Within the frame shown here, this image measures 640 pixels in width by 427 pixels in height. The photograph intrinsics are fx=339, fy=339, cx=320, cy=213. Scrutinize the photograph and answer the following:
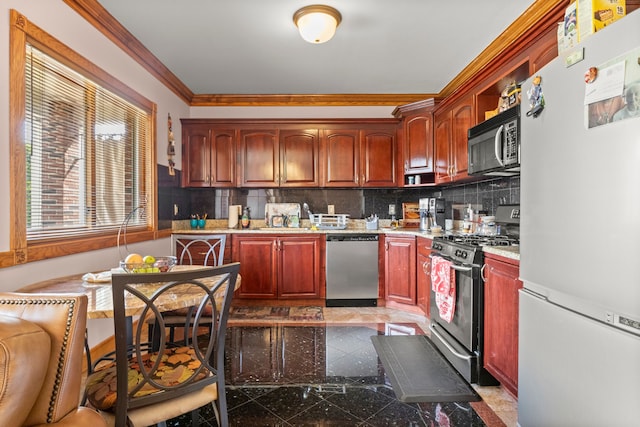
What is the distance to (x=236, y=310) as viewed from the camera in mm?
3711

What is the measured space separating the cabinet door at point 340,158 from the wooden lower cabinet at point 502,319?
2287 millimetres

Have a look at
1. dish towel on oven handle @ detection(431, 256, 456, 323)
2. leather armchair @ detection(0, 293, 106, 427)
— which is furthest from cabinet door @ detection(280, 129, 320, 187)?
leather armchair @ detection(0, 293, 106, 427)

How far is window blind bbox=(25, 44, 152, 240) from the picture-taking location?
1.99m

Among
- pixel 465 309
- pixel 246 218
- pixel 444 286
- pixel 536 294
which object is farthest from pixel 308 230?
pixel 536 294

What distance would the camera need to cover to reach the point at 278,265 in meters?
3.81

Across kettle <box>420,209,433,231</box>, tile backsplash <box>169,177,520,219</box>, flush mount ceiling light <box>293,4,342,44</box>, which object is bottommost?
kettle <box>420,209,433,231</box>

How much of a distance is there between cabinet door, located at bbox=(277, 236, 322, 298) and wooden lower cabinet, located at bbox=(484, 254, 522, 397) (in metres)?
2.03

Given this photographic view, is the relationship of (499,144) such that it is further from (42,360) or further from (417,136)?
(42,360)

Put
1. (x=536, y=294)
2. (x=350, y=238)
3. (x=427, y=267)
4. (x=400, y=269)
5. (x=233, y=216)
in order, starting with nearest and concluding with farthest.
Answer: (x=536, y=294)
(x=427, y=267)
(x=400, y=269)
(x=350, y=238)
(x=233, y=216)

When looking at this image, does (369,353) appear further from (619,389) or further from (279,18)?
(279,18)

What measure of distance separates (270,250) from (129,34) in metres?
2.37

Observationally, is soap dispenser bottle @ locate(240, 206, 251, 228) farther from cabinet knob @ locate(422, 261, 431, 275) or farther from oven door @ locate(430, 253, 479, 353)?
oven door @ locate(430, 253, 479, 353)

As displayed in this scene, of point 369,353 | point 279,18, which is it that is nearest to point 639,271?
point 369,353

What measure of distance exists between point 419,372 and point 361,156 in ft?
8.51
